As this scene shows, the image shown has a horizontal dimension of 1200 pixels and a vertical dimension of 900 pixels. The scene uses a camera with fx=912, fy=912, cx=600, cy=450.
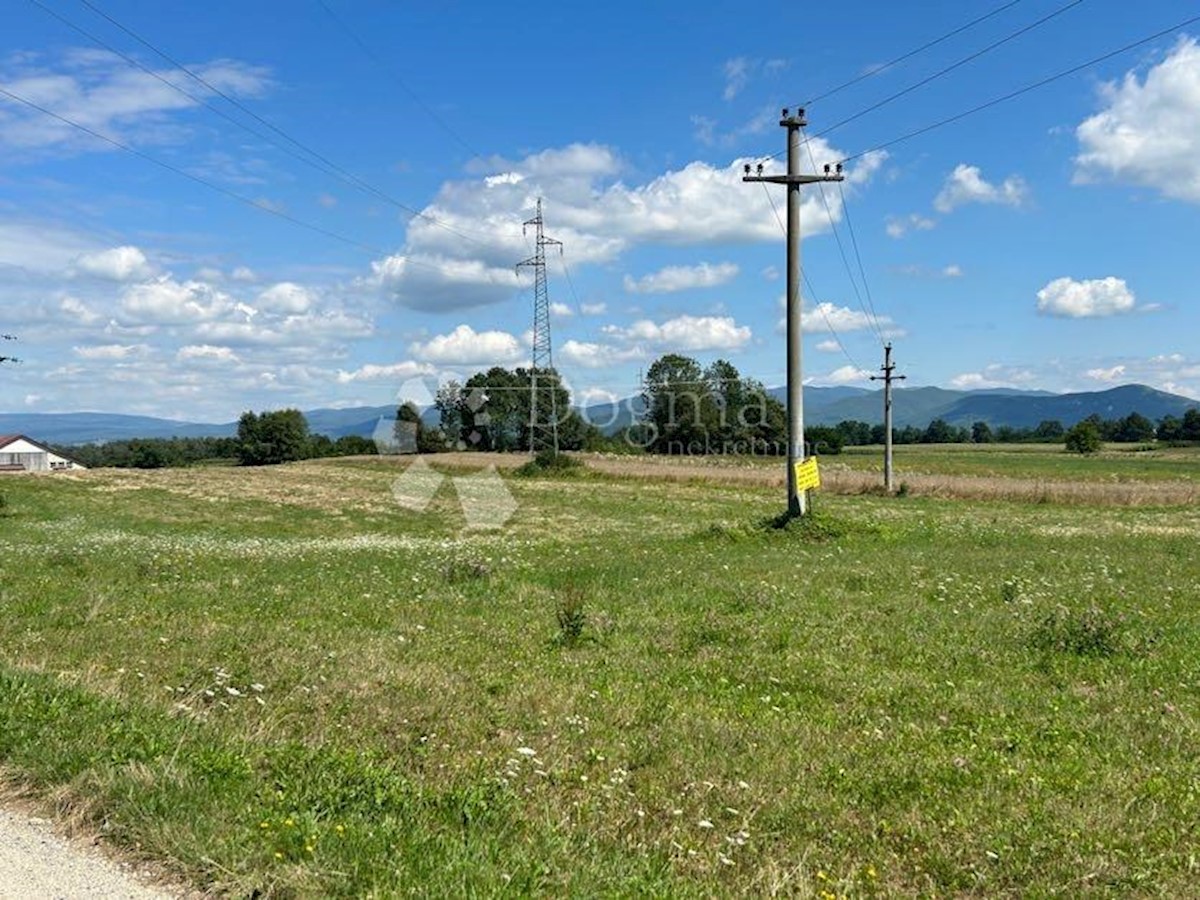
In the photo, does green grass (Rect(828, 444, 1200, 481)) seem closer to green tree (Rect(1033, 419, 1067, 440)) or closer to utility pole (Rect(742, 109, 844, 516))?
green tree (Rect(1033, 419, 1067, 440))

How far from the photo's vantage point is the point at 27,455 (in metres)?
122

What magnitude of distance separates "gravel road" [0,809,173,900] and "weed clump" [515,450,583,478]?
6778 cm

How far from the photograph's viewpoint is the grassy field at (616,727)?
16.2 feet

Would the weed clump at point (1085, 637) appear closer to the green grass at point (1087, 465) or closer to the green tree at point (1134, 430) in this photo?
the green grass at point (1087, 465)

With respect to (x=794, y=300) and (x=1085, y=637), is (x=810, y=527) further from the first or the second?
(x=1085, y=637)

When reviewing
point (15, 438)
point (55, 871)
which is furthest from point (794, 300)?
point (15, 438)

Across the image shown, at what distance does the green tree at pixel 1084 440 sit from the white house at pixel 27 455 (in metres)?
136

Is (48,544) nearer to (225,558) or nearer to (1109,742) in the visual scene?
(225,558)

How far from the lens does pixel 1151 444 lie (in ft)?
454

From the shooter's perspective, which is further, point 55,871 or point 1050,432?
point 1050,432

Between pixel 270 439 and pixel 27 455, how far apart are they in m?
32.4

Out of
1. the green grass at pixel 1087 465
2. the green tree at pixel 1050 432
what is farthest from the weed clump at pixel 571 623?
the green tree at pixel 1050 432

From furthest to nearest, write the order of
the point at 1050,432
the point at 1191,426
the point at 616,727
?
the point at 1050,432 → the point at 1191,426 → the point at 616,727

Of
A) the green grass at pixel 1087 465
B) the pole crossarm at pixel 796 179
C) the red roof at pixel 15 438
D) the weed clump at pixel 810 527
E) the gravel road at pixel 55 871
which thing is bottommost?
the green grass at pixel 1087 465
